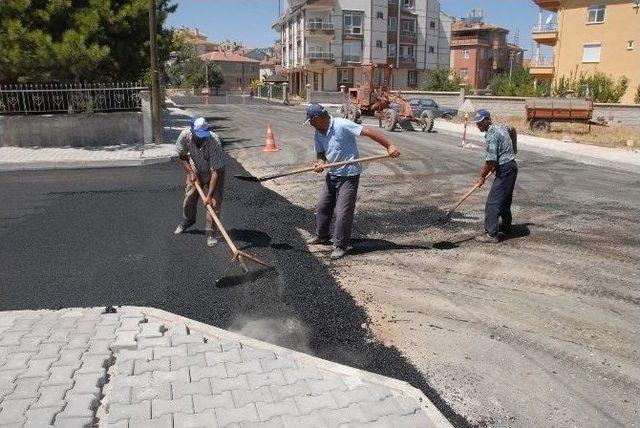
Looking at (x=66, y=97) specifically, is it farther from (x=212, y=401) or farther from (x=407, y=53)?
(x=407, y=53)

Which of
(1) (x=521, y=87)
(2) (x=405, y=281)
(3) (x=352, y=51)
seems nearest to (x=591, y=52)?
(1) (x=521, y=87)

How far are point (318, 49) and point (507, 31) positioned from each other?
31.7m

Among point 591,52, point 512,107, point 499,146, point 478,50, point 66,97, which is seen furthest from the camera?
point 478,50

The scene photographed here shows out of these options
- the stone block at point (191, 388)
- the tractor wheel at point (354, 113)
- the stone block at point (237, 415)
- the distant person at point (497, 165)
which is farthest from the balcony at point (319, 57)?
the stone block at point (237, 415)

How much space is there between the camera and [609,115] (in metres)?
23.1

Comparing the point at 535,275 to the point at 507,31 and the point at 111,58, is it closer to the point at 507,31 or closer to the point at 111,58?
the point at 111,58

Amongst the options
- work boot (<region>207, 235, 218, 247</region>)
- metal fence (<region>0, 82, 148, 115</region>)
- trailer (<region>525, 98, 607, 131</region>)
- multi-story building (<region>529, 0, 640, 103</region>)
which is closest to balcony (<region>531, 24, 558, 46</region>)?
multi-story building (<region>529, 0, 640, 103</region>)

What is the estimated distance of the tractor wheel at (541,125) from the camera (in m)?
20.3

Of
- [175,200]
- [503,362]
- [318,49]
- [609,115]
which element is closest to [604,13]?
[609,115]

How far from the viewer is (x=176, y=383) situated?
332cm

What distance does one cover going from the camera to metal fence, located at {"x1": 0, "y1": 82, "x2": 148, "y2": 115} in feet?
45.3

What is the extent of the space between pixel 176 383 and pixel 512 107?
26049 millimetres

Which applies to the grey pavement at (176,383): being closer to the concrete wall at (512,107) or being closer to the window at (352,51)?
the concrete wall at (512,107)

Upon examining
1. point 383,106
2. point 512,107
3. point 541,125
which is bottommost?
point 541,125
